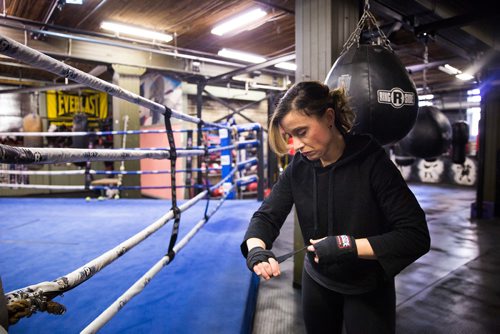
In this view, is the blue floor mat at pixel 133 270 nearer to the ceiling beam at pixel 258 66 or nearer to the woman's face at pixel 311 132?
the woman's face at pixel 311 132

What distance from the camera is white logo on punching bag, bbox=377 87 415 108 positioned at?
5.18 feet

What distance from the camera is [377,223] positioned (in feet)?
3.28

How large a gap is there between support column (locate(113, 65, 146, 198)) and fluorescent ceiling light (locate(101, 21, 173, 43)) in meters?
0.73

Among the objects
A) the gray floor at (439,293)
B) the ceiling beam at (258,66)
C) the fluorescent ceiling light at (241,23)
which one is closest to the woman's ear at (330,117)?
the gray floor at (439,293)

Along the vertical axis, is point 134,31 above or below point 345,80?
above

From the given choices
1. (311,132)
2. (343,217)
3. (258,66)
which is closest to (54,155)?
(311,132)

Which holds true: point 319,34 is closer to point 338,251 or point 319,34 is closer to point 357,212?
point 357,212

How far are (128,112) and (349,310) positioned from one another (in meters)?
6.16

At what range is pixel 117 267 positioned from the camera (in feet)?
6.38

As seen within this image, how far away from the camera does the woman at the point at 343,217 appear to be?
89cm

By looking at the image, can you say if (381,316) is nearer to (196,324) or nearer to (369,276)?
(369,276)

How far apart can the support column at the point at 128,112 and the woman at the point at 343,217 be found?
573 cm

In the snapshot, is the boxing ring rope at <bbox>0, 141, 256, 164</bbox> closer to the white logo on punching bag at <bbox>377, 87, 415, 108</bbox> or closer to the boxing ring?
the boxing ring

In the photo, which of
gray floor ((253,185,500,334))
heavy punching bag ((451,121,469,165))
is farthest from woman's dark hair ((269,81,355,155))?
heavy punching bag ((451,121,469,165))
